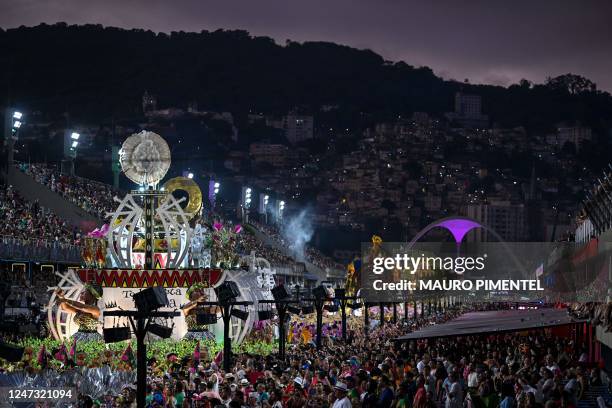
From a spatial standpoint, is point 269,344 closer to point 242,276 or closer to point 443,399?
point 242,276

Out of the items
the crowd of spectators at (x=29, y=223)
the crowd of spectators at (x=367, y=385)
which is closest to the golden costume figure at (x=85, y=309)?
the crowd of spectators at (x=29, y=223)

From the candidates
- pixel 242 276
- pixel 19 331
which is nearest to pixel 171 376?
pixel 19 331

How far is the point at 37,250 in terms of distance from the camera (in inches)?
2279

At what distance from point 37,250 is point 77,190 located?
59.8 feet

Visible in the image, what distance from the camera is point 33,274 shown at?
208ft

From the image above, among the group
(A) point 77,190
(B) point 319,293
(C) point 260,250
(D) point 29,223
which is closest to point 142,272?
(B) point 319,293

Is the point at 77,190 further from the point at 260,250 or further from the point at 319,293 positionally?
the point at 319,293

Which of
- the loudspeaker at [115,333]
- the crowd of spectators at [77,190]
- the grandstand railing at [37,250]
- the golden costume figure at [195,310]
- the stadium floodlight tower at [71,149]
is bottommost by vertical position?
the golden costume figure at [195,310]

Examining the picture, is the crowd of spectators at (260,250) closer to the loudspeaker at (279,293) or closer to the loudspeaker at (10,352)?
the loudspeaker at (279,293)

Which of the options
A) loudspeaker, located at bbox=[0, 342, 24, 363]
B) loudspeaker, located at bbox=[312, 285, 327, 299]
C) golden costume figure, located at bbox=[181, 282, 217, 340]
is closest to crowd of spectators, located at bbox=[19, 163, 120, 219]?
golden costume figure, located at bbox=[181, 282, 217, 340]

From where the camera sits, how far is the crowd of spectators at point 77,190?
71000 mm

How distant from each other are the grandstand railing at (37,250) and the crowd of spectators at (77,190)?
546 centimetres

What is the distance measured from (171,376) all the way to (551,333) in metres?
33.7

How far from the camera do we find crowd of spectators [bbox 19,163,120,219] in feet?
233
